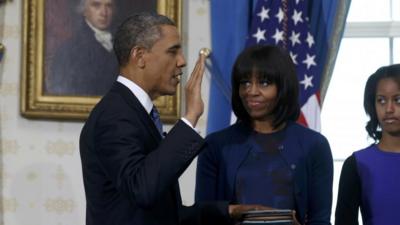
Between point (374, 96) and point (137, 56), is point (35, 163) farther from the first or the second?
point (137, 56)

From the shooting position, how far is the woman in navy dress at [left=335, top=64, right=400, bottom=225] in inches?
114

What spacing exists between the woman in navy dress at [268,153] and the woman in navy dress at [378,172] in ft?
0.76

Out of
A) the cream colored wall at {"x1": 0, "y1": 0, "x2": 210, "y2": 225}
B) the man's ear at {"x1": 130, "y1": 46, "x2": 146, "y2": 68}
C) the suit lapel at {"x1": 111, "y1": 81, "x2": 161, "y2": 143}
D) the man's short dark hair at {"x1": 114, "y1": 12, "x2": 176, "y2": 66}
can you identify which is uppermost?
the man's short dark hair at {"x1": 114, "y1": 12, "x2": 176, "y2": 66}

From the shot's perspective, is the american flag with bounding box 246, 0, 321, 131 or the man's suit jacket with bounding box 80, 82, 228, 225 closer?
the man's suit jacket with bounding box 80, 82, 228, 225

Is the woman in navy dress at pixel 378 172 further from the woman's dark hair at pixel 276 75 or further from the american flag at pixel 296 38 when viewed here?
the american flag at pixel 296 38

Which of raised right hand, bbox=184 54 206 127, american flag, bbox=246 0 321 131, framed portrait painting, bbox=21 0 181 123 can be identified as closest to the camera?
raised right hand, bbox=184 54 206 127

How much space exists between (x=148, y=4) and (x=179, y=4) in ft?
0.59

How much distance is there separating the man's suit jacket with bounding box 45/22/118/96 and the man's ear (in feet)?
6.86

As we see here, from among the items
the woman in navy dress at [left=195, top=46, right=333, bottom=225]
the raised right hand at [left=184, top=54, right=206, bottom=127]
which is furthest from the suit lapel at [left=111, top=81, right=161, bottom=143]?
the woman in navy dress at [left=195, top=46, right=333, bottom=225]

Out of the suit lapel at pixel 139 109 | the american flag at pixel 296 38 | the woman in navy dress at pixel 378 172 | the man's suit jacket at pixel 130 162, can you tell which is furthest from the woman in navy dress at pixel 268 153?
the american flag at pixel 296 38

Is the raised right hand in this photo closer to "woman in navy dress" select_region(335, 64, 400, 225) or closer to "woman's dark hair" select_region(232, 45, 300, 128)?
"woman's dark hair" select_region(232, 45, 300, 128)

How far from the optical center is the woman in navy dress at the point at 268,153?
8.63ft

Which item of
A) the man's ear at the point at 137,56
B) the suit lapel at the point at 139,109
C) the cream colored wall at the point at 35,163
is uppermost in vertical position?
the man's ear at the point at 137,56

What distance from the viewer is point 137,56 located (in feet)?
7.22
